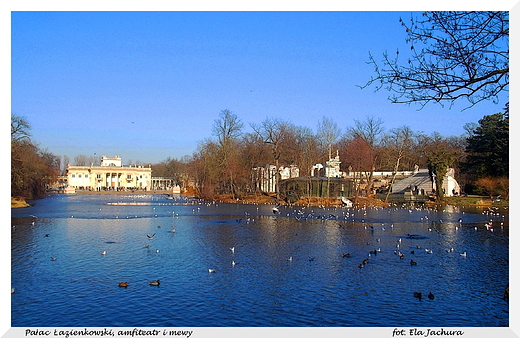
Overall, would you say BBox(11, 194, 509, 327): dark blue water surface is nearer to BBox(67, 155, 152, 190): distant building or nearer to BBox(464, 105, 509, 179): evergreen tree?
BBox(464, 105, 509, 179): evergreen tree

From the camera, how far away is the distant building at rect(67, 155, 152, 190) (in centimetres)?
13850

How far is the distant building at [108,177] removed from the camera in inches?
5453

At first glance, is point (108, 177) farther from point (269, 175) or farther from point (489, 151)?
point (489, 151)

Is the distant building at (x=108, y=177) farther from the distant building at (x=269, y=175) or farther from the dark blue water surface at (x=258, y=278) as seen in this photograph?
the dark blue water surface at (x=258, y=278)

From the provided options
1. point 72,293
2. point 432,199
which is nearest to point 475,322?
point 72,293

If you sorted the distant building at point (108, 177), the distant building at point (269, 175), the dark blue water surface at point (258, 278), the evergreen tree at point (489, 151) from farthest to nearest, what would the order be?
the distant building at point (108, 177) < the distant building at point (269, 175) < the evergreen tree at point (489, 151) < the dark blue water surface at point (258, 278)

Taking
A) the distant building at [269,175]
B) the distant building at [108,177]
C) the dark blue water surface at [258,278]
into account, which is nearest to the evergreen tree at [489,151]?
the distant building at [269,175]

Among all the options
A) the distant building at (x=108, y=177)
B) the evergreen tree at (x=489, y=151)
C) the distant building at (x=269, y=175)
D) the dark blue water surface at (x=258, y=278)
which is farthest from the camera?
the distant building at (x=108, y=177)

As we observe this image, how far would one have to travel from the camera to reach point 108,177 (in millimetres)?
142875

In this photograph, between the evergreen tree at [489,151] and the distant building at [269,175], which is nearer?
the evergreen tree at [489,151]

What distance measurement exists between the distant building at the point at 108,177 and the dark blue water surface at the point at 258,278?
118m

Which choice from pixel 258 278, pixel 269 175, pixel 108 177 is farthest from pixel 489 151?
pixel 108 177

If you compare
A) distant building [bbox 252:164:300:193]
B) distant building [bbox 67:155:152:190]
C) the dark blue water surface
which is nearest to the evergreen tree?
distant building [bbox 252:164:300:193]
